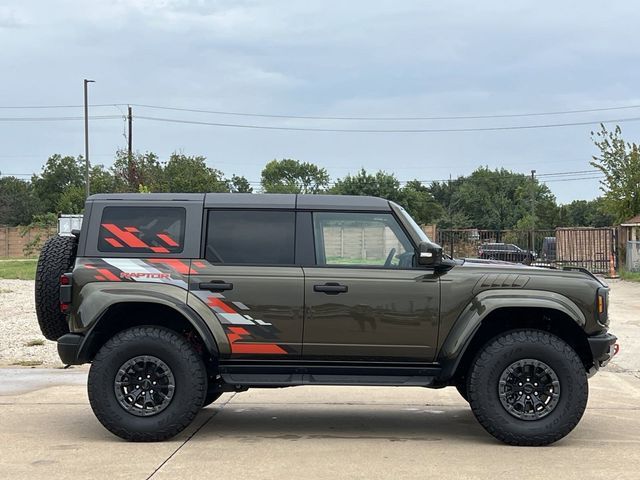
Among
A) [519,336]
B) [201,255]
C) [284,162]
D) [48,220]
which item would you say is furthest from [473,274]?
[284,162]

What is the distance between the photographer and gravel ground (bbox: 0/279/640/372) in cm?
1030

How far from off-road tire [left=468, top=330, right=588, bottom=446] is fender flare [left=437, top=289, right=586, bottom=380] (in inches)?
8.2

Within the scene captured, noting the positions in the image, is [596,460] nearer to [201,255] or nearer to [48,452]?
[201,255]

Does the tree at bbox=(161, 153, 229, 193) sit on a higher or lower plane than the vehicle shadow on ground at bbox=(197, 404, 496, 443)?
higher

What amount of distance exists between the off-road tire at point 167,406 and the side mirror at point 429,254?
6.38 feet

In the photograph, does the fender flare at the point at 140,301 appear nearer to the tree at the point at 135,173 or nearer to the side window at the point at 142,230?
the side window at the point at 142,230

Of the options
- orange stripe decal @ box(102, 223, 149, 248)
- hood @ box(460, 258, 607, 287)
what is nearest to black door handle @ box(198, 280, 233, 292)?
orange stripe decal @ box(102, 223, 149, 248)

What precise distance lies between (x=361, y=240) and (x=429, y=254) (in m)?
0.60

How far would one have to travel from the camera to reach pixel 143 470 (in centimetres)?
519

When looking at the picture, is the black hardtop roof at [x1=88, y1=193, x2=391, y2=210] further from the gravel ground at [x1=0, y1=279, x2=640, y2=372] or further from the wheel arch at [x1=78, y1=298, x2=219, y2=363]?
the gravel ground at [x1=0, y1=279, x2=640, y2=372]

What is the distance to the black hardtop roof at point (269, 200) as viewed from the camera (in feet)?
20.3

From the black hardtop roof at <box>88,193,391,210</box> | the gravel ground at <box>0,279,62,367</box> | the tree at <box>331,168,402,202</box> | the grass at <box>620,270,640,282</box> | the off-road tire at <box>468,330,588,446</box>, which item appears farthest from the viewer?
the tree at <box>331,168,402,202</box>

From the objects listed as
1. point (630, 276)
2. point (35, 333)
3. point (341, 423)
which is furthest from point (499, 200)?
point (341, 423)

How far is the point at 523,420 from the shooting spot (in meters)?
5.89
